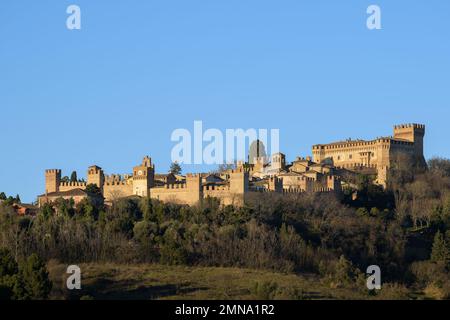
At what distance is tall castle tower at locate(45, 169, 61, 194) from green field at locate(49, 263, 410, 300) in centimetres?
1268

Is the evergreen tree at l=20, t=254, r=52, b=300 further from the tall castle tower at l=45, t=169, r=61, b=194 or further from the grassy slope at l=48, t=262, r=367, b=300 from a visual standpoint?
the tall castle tower at l=45, t=169, r=61, b=194

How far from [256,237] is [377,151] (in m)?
19.7

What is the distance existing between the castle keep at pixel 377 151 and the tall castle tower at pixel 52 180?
18.0 m

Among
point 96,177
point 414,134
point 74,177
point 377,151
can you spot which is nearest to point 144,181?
point 96,177

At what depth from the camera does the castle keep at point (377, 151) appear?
89125 mm

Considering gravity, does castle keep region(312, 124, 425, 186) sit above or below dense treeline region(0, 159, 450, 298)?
above

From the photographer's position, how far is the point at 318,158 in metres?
93.6

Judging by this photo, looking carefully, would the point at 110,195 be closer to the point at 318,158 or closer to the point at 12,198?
the point at 12,198

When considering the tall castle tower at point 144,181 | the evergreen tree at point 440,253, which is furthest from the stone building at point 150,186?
the evergreen tree at point 440,253

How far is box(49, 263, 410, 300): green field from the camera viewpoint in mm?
64125

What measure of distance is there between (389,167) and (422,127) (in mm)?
6412

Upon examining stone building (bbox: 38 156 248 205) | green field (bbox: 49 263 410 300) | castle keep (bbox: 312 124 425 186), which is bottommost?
green field (bbox: 49 263 410 300)

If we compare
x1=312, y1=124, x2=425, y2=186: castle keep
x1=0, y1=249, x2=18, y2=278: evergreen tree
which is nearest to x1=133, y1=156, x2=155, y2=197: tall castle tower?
x1=312, y1=124, x2=425, y2=186: castle keep

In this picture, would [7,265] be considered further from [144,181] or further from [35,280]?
[144,181]
